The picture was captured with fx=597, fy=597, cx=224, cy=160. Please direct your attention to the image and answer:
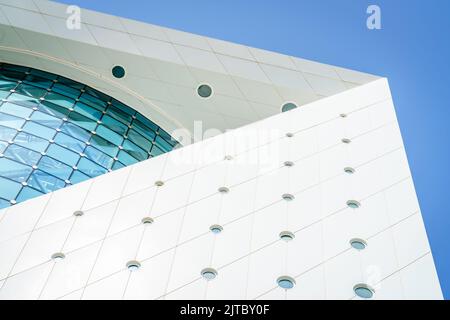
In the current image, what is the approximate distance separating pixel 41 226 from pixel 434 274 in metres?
6.35

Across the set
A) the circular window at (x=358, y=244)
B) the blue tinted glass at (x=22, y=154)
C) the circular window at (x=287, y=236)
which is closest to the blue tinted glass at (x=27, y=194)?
the blue tinted glass at (x=22, y=154)

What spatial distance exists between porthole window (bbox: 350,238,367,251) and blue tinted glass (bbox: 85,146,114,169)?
834 centimetres

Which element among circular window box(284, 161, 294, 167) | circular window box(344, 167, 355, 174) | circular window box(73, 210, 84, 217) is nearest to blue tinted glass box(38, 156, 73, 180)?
circular window box(73, 210, 84, 217)

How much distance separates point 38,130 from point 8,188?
308 centimetres

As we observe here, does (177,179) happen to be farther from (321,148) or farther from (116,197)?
(321,148)

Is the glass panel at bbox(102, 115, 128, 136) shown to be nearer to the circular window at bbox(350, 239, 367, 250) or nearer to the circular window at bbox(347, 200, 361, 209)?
the circular window at bbox(347, 200, 361, 209)

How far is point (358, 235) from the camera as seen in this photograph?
9.72 meters

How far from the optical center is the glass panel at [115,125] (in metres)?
18.0

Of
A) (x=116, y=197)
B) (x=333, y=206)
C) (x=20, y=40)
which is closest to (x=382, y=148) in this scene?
(x=333, y=206)

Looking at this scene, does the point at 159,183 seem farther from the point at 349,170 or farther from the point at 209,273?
the point at 349,170

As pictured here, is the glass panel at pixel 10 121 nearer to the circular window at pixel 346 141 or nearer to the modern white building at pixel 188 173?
the modern white building at pixel 188 173

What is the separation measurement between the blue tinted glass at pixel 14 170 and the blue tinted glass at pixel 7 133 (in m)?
1.04

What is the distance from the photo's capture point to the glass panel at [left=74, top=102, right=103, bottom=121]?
1797 cm
